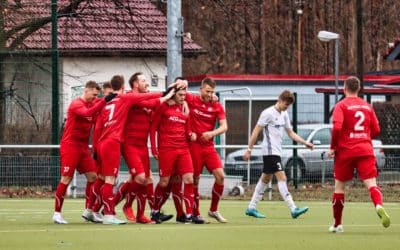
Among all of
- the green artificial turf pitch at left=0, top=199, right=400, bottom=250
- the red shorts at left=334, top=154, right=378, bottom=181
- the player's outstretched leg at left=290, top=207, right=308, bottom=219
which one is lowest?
the green artificial turf pitch at left=0, top=199, right=400, bottom=250

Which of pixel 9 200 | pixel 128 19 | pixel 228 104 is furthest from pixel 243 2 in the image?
pixel 9 200

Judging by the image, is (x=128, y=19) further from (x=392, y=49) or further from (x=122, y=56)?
(x=392, y=49)

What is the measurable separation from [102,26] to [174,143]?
788 inches

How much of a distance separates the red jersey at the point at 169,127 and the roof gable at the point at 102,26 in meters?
13.7

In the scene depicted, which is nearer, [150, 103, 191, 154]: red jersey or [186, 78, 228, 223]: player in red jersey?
[150, 103, 191, 154]: red jersey

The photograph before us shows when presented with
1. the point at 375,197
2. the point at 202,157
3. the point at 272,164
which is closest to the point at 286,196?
the point at 272,164

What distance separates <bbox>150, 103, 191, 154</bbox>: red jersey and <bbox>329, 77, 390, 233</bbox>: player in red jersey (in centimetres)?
279

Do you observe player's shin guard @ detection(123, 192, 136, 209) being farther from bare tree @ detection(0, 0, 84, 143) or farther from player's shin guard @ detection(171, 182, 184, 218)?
bare tree @ detection(0, 0, 84, 143)

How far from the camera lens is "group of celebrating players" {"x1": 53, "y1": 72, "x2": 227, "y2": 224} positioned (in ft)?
64.6

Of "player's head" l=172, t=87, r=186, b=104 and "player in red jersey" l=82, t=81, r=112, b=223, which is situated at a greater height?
"player's head" l=172, t=87, r=186, b=104

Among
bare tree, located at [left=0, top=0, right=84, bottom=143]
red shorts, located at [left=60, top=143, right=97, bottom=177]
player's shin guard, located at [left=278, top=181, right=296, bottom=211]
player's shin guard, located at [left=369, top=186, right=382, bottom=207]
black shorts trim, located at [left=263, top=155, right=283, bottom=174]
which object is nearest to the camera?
player's shin guard, located at [left=369, top=186, right=382, bottom=207]

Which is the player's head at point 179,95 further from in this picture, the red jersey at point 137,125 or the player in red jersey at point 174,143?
the red jersey at point 137,125

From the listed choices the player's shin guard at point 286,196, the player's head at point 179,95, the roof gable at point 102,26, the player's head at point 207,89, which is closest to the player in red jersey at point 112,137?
the player's head at point 179,95

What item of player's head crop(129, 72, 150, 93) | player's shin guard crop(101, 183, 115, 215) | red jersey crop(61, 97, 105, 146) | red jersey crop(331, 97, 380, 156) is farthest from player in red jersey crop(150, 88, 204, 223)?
red jersey crop(331, 97, 380, 156)
